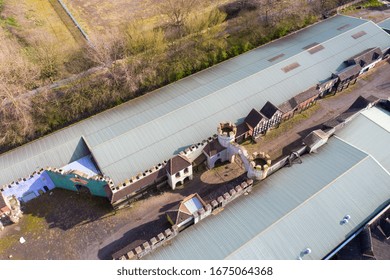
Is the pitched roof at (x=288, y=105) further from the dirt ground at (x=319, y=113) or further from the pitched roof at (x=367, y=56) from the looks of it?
the pitched roof at (x=367, y=56)

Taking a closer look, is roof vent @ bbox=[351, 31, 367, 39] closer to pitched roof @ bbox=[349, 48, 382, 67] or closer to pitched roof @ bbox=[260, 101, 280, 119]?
pitched roof @ bbox=[349, 48, 382, 67]

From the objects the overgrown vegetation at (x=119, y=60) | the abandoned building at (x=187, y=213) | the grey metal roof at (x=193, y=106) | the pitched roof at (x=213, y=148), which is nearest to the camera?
A: the abandoned building at (x=187, y=213)

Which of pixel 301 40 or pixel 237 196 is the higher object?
pixel 301 40

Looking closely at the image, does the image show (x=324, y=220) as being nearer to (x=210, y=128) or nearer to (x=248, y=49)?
(x=210, y=128)

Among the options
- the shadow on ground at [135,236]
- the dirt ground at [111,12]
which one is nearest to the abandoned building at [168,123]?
the shadow on ground at [135,236]

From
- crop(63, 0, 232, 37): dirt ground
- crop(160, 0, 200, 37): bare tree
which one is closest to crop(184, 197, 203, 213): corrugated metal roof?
crop(160, 0, 200, 37): bare tree

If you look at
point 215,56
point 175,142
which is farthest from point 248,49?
point 175,142

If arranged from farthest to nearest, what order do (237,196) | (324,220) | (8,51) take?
(8,51) < (237,196) < (324,220)
